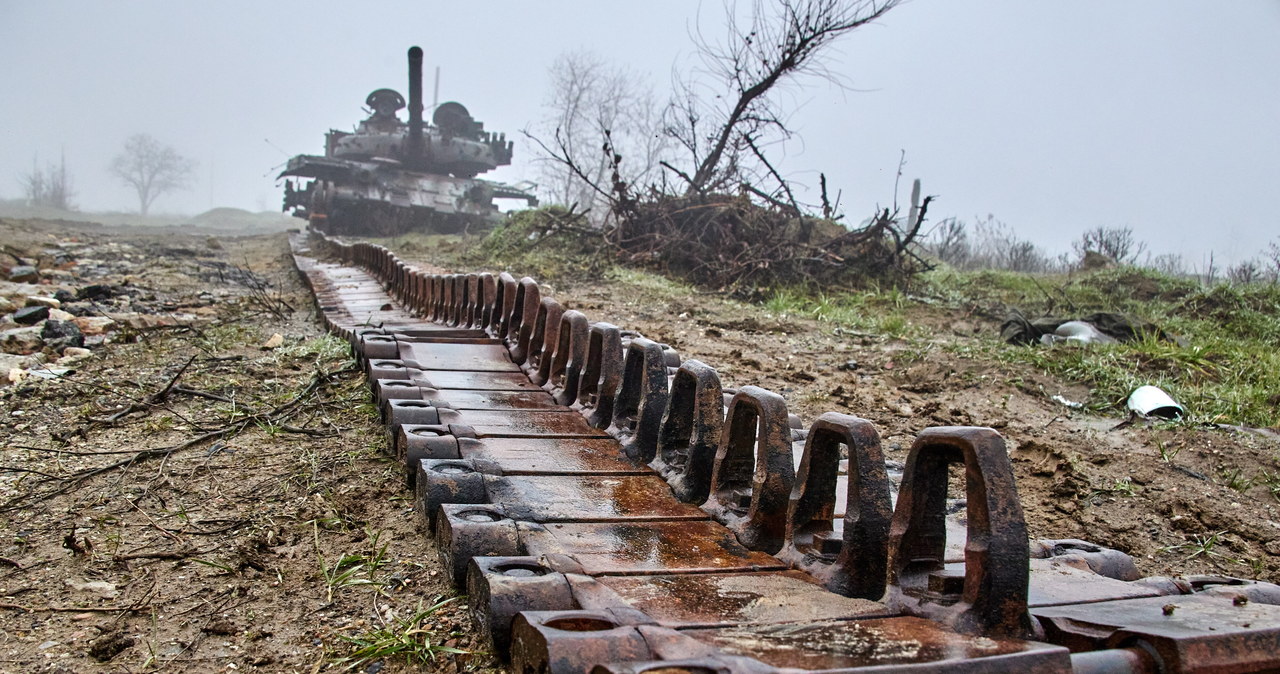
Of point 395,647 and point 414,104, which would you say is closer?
point 395,647

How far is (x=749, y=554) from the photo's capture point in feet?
6.54

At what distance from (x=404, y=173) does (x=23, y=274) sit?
1429 centimetres

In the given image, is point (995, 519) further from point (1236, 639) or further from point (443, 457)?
point (443, 457)

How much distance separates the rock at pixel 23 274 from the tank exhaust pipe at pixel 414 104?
50.4 feet

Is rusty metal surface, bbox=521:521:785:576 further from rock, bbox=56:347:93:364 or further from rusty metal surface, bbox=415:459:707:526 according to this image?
rock, bbox=56:347:93:364

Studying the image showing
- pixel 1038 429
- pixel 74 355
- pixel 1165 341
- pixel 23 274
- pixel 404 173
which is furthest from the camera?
pixel 404 173

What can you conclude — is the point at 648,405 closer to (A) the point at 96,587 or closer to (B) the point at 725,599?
(B) the point at 725,599

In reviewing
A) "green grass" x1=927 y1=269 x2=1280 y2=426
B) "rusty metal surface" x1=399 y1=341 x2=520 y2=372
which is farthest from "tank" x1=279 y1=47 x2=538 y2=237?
"rusty metal surface" x1=399 y1=341 x2=520 y2=372

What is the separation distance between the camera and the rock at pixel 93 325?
5934mm

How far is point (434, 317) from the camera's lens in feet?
18.5

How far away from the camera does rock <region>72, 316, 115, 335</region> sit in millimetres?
5934

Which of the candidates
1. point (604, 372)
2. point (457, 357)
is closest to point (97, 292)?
point (457, 357)

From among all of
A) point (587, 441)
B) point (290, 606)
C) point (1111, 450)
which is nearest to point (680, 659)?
point (290, 606)

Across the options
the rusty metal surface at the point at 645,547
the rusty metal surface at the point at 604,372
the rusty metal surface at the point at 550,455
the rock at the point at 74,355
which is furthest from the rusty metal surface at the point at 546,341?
the rock at the point at 74,355
